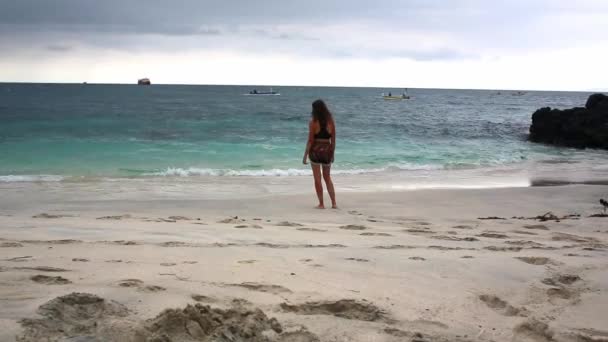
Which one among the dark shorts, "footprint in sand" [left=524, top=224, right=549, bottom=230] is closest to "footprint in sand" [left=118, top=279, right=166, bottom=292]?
"footprint in sand" [left=524, top=224, right=549, bottom=230]

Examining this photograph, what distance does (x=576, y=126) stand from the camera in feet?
83.5

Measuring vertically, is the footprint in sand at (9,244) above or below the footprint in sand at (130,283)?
below

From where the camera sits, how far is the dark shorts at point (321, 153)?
766cm

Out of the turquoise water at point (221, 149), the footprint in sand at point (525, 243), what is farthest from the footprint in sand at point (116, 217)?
the turquoise water at point (221, 149)

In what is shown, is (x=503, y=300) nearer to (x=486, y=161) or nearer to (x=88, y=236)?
(x=88, y=236)

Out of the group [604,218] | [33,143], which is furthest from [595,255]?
[33,143]

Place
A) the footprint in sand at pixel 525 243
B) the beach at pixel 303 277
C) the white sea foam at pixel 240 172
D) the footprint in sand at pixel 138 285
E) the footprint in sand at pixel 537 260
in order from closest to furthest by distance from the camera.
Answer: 1. the beach at pixel 303 277
2. the footprint in sand at pixel 138 285
3. the footprint in sand at pixel 537 260
4. the footprint in sand at pixel 525 243
5. the white sea foam at pixel 240 172

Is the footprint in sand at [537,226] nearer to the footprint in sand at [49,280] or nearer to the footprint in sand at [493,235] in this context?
the footprint in sand at [493,235]

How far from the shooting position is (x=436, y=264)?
3893mm

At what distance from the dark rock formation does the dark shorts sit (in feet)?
65.6

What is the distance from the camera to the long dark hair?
740 centimetres

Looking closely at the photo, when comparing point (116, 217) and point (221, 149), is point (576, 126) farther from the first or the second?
point (116, 217)

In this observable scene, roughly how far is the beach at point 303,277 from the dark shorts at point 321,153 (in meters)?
1.06

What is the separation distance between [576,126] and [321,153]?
72.6 feet
